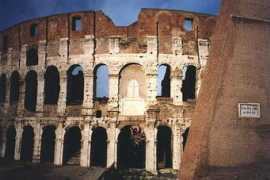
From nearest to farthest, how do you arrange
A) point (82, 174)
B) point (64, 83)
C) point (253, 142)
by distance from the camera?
point (253, 142), point (82, 174), point (64, 83)

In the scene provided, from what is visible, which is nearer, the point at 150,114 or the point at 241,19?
the point at 241,19

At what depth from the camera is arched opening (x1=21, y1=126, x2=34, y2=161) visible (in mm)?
20594

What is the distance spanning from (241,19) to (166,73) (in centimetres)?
1026

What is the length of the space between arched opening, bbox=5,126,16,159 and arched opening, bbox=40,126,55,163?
8.52 feet

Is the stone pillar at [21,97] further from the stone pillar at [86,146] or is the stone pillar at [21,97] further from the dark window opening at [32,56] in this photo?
the stone pillar at [86,146]

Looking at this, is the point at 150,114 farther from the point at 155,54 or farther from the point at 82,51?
the point at 82,51

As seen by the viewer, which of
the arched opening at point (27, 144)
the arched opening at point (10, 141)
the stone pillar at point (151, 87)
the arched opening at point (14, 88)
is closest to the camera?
the stone pillar at point (151, 87)

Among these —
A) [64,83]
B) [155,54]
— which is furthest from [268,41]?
[64,83]

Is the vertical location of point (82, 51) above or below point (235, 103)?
above

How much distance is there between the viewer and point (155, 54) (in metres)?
19.1

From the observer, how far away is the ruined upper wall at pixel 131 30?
19.3 m

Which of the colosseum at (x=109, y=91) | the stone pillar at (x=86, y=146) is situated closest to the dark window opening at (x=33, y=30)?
the colosseum at (x=109, y=91)

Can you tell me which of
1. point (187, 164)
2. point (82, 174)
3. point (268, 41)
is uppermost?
point (268, 41)

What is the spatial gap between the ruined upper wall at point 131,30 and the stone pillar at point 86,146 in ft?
16.1
